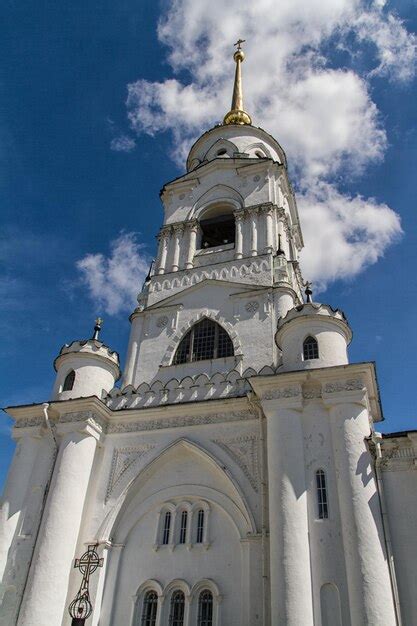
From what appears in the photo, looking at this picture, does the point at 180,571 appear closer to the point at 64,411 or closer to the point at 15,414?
the point at 64,411

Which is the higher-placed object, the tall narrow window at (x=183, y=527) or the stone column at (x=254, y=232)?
the stone column at (x=254, y=232)

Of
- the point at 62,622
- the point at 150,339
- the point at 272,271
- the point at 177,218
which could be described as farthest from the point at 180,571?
the point at 177,218

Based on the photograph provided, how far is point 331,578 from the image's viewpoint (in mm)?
12000

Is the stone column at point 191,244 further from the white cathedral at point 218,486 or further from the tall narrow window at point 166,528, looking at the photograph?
the tall narrow window at point 166,528

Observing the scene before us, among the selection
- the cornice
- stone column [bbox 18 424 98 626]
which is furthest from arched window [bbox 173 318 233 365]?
stone column [bbox 18 424 98 626]

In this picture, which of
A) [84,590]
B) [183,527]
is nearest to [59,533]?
[84,590]

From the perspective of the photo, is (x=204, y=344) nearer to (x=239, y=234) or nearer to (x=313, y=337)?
(x=313, y=337)

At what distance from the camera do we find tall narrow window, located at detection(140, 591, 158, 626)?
13.8 meters

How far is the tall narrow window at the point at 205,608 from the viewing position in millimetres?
13312

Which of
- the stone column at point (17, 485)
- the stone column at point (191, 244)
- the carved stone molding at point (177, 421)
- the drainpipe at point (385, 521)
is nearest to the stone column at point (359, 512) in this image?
the drainpipe at point (385, 521)

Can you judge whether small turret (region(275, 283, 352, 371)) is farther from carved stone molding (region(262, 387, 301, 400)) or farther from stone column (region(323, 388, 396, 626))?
stone column (region(323, 388, 396, 626))

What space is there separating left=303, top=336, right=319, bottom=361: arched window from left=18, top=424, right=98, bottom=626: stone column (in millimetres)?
6739

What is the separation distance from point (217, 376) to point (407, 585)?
7.64 meters

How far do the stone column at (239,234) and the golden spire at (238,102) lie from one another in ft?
30.1
